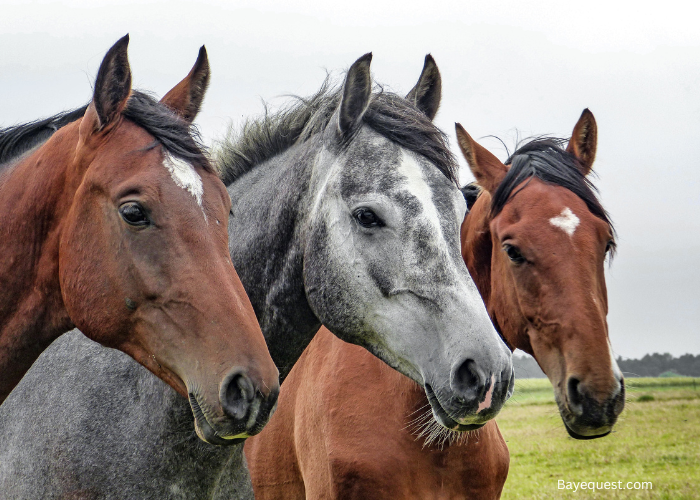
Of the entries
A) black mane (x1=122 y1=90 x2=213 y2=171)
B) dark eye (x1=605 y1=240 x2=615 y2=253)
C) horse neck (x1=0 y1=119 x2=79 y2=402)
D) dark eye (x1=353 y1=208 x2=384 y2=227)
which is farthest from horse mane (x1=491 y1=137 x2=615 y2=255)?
horse neck (x1=0 y1=119 x2=79 y2=402)

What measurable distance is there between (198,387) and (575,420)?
254 centimetres

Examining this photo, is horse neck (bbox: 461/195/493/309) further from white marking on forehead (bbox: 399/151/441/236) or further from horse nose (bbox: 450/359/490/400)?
horse nose (bbox: 450/359/490/400)

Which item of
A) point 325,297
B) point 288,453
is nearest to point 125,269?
point 325,297

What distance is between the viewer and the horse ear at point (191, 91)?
11.9 feet

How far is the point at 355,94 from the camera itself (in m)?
3.85

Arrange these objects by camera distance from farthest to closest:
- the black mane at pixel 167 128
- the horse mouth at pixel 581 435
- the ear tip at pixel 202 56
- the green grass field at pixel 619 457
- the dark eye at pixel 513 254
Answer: the green grass field at pixel 619 457 → the dark eye at pixel 513 254 → the horse mouth at pixel 581 435 → the ear tip at pixel 202 56 → the black mane at pixel 167 128

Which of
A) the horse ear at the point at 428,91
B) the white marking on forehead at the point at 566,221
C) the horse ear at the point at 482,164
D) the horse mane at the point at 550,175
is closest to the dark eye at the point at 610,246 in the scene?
the horse mane at the point at 550,175

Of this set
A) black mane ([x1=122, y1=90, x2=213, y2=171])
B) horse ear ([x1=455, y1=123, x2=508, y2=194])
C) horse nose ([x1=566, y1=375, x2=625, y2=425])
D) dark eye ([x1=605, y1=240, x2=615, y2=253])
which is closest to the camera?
black mane ([x1=122, y1=90, x2=213, y2=171])

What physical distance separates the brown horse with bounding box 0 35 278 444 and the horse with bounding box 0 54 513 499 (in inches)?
27.1

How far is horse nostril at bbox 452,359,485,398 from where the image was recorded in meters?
2.95

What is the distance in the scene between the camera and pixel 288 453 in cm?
498

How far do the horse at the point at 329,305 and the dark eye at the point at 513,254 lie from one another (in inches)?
43.5

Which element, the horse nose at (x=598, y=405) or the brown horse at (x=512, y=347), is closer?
the horse nose at (x=598, y=405)

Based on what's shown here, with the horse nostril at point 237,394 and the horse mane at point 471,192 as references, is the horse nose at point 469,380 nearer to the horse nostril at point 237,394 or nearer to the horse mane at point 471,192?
the horse nostril at point 237,394
